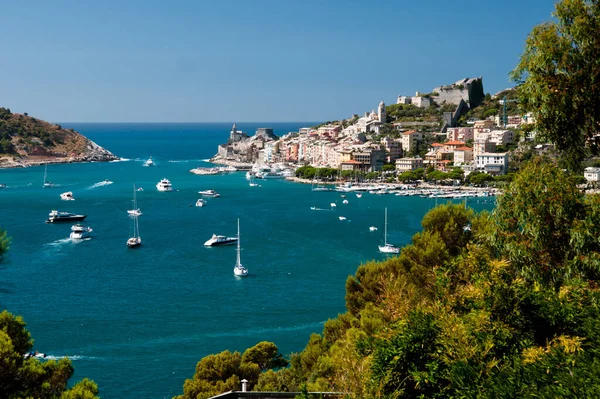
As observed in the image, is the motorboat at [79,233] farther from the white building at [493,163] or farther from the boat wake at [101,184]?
the white building at [493,163]

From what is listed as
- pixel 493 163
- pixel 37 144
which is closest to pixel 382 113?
pixel 493 163

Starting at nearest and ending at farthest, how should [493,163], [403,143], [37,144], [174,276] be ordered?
[174,276]
[493,163]
[403,143]
[37,144]

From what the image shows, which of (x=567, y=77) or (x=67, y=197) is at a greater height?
(x=567, y=77)

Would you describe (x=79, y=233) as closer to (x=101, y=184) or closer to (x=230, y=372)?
(x=230, y=372)

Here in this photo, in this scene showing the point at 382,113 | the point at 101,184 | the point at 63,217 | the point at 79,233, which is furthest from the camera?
the point at 382,113

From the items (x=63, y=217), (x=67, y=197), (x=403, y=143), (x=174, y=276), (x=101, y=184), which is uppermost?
(x=403, y=143)

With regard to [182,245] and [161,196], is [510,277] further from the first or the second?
[161,196]

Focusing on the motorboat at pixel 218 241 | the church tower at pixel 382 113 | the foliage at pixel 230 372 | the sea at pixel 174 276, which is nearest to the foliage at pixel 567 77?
the foliage at pixel 230 372

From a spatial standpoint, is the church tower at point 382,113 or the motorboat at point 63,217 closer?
the motorboat at point 63,217
